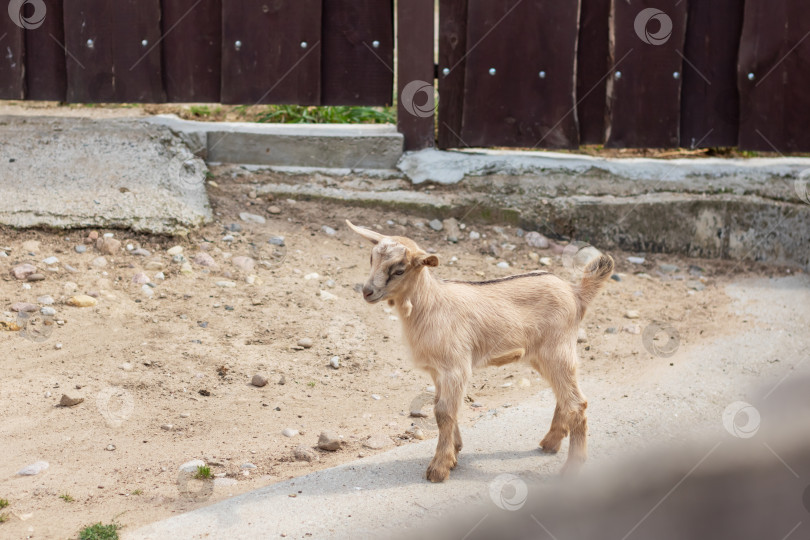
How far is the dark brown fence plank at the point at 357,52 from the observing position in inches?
298

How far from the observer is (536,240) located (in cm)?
741

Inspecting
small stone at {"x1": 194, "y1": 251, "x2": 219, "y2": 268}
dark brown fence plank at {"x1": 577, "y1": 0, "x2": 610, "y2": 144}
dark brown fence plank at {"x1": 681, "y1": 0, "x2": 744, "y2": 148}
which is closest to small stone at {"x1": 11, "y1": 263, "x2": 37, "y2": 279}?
small stone at {"x1": 194, "y1": 251, "x2": 219, "y2": 268}

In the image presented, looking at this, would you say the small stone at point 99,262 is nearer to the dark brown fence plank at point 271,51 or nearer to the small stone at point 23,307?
the small stone at point 23,307

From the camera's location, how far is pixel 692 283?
7.16 m

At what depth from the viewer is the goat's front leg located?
4559mm

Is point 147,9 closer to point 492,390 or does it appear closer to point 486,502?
point 492,390

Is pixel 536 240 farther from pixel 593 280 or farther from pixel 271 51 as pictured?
pixel 271 51

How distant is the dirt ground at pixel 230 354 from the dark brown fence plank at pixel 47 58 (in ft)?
Result: 5.43

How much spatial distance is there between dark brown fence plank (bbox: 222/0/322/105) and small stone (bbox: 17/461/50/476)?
3928 millimetres

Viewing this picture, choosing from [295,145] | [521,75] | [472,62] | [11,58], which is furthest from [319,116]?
[11,58]

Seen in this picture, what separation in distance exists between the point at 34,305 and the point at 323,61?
311cm

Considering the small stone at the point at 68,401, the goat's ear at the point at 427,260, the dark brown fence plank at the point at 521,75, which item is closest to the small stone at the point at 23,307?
the small stone at the point at 68,401

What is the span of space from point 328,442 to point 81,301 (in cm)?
217

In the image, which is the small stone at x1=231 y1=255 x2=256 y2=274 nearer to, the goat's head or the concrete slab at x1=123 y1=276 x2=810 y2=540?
the concrete slab at x1=123 y1=276 x2=810 y2=540
